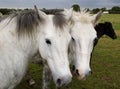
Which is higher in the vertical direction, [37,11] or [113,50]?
[37,11]

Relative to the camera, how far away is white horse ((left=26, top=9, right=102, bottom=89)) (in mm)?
4566

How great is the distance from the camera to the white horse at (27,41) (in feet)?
13.4

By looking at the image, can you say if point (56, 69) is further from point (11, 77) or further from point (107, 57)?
point (107, 57)

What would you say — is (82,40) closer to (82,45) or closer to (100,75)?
(82,45)

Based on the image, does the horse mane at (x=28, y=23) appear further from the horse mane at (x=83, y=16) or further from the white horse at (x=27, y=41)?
the horse mane at (x=83, y=16)

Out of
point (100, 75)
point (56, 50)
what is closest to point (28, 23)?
point (56, 50)

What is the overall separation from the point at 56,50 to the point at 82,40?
0.86m

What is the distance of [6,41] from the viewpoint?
426cm

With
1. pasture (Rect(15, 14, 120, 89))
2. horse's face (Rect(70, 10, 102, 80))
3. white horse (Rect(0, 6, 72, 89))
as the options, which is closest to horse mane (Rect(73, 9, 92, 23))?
horse's face (Rect(70, 10, 102, 80))

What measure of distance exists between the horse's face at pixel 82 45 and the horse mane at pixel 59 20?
23.0 inches

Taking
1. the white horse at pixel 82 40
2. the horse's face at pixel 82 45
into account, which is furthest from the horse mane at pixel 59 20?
the horse's face at pixel 82 45

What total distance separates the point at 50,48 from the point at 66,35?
32 centimetres

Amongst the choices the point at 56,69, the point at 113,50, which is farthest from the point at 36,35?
the point at 113,50

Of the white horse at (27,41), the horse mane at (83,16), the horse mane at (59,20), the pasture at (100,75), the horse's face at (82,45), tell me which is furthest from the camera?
the pasture at (100,75)
